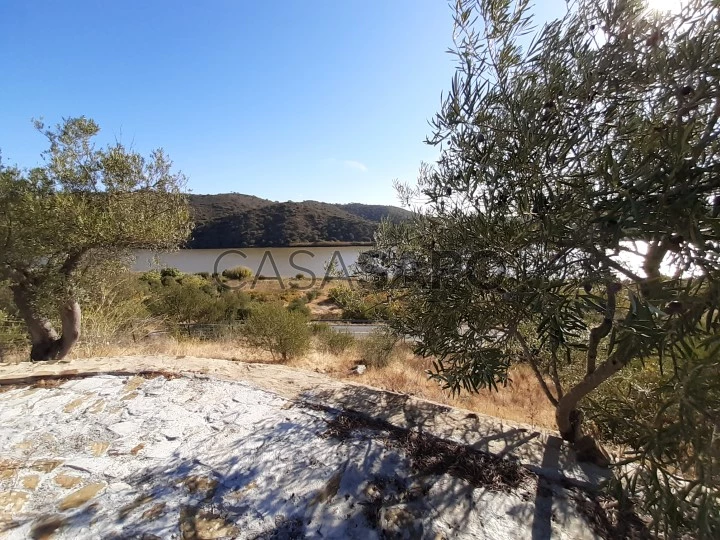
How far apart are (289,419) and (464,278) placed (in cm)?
241

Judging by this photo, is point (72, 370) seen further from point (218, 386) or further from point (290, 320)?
point (290, 320)

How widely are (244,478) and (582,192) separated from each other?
2.99m

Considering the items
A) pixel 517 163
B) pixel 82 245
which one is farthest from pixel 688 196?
pixel 82 245

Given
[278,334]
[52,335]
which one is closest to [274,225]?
[278,334]

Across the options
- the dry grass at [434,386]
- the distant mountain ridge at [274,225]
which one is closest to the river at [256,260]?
the dry grass at [434,386]

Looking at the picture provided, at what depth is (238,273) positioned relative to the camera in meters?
38.9

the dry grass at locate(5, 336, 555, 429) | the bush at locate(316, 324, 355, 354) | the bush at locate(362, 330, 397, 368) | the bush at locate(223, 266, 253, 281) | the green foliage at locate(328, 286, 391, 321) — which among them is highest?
the green foliage at locate(328, 286, 391, 321)

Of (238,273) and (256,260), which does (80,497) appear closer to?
(238,273)

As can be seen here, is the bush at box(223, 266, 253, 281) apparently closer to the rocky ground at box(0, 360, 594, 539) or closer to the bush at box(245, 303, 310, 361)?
the bush at box(245, 303, 310, 361)

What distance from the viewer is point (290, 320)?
921 centimetres

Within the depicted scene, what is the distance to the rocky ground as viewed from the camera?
7.32ft

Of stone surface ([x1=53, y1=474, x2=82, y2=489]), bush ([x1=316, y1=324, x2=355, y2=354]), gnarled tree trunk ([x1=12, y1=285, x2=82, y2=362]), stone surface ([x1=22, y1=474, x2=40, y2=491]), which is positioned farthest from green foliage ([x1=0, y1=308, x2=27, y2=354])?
stone surface ([x1=53, y1=474, x2=82, y2=489])

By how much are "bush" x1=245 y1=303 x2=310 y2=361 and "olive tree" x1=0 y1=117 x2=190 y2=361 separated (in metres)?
3.28

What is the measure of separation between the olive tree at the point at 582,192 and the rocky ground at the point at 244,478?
989mm
